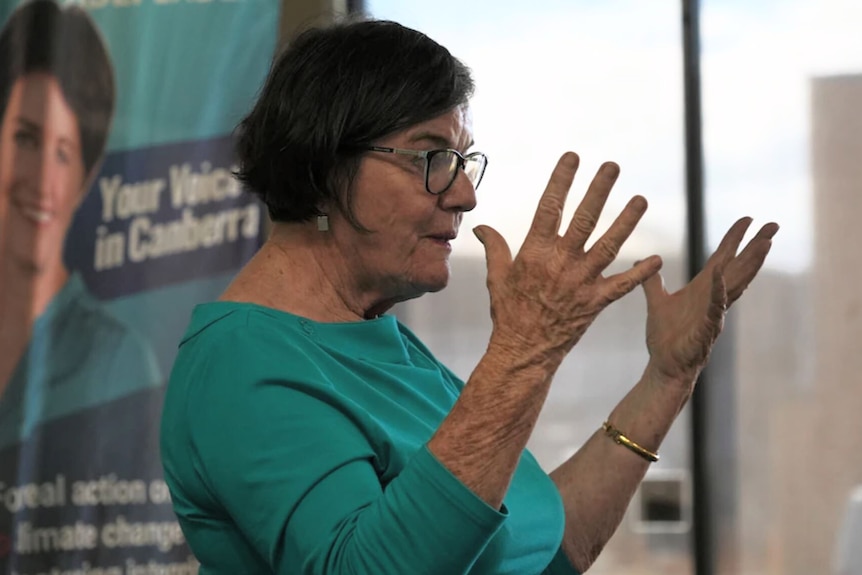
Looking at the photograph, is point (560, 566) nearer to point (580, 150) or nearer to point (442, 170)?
point (442, 170)

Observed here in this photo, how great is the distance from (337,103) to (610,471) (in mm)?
617

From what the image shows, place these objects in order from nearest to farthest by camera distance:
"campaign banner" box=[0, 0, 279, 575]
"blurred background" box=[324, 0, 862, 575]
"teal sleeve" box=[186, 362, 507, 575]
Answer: "teal sleeve" box=[186, 362, 507, 575], "campaign banner" box=[0, 0, 279, 575], "blurred background" box=[324, 0, 862, 575]

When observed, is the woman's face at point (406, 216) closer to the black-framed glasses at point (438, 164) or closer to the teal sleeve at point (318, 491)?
the black-framed glasses at point (438, 164)

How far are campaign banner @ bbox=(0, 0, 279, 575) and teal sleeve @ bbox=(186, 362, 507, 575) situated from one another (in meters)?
1.44

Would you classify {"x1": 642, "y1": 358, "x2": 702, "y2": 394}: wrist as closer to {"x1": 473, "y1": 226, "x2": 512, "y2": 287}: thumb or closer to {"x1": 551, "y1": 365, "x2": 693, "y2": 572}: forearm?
{"x1": 551, "y1": 365, "x2": 693, "y2": 572}: forearm

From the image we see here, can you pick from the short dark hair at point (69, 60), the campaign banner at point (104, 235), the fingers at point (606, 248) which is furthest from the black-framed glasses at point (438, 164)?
the short dark hair at point (69, 60)

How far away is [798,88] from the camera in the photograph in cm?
Result: 254

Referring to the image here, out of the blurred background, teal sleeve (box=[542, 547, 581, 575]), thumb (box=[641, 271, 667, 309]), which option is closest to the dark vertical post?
the blurred background

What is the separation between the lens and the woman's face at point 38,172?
2.43m

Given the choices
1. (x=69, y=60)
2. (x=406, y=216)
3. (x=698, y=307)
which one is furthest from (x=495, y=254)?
(x=69, y=60)

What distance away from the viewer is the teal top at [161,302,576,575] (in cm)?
89

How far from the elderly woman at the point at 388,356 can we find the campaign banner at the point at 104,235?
47.7 inches

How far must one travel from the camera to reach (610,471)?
4.62ft

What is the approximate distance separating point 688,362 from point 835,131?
4.57 feet
